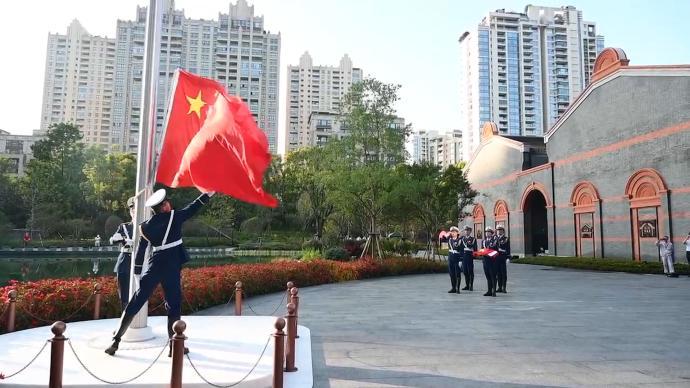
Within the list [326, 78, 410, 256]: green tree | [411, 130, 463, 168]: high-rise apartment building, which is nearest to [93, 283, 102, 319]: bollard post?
[326, 78, 410, 256]: green tree

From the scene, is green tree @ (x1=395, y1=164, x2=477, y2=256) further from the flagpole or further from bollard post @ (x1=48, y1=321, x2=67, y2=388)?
bollard post @ (x1=48, y1=321, x2=67, y2=388)

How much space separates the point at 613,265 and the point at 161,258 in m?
20.0

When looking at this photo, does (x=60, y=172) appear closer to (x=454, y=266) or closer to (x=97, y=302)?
(x=97, y=302)

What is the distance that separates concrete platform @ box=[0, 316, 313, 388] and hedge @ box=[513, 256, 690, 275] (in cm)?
1706

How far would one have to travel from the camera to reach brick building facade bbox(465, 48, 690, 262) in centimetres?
1823

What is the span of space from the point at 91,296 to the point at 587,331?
8181 millimetres

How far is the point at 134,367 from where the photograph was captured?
15.3 ft

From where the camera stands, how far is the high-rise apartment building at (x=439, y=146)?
387 ft

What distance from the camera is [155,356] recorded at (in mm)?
5094

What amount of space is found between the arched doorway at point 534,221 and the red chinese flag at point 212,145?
26.6 m

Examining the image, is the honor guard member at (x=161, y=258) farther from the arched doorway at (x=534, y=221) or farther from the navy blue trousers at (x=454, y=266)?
the arched doorway at (x=534, y=221)

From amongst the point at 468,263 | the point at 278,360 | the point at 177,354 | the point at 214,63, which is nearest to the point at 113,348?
the point at 177,354

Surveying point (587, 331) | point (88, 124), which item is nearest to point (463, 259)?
point (587, 331)

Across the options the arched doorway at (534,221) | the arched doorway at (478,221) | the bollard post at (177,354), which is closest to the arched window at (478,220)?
the arched doorway at (478,221)
